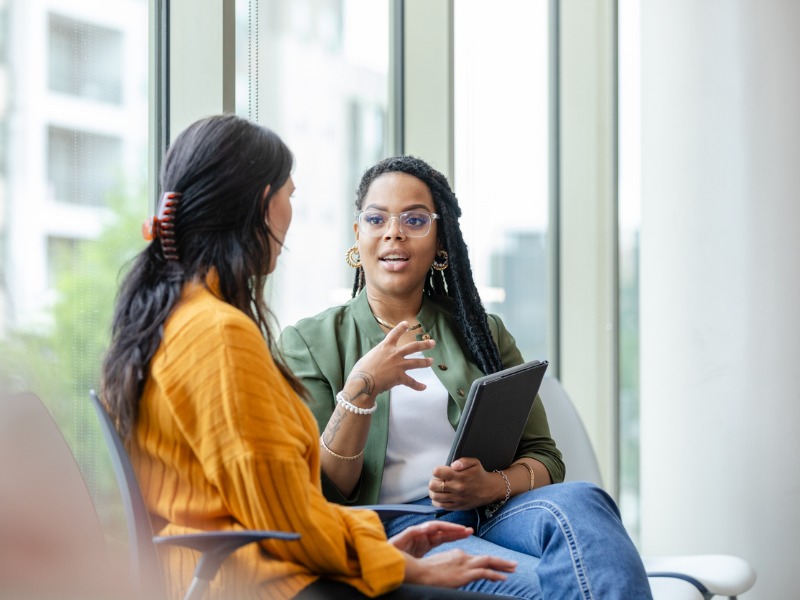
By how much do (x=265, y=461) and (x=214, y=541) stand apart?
12 centimetres

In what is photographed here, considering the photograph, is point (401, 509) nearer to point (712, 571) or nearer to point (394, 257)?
point (394, 257)

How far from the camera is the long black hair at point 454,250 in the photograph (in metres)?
2.23

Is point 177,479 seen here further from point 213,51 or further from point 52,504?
point 213,51

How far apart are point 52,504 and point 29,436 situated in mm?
114

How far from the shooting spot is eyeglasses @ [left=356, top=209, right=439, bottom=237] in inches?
86.7

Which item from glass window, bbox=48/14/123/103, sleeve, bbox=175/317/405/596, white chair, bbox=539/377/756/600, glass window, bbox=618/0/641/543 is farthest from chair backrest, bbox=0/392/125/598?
glass window, bbox=618/0/641/543

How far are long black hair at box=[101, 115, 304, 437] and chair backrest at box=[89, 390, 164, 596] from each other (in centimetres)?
14

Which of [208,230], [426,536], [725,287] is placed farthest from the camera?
[725,287]

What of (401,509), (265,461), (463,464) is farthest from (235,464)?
(463,464)

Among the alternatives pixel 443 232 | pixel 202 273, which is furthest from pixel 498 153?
pixel 202 273

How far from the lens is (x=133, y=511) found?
1183mm

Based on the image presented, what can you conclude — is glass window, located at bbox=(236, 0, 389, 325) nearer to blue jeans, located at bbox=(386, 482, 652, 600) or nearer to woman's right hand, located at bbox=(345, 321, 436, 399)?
woman's right hand, located at bbox=(345, 321, 436, 399)

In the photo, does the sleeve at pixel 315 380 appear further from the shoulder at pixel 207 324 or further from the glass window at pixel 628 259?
the glass window at pixel 628 259

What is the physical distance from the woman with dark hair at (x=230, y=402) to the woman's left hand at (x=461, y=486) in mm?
377
